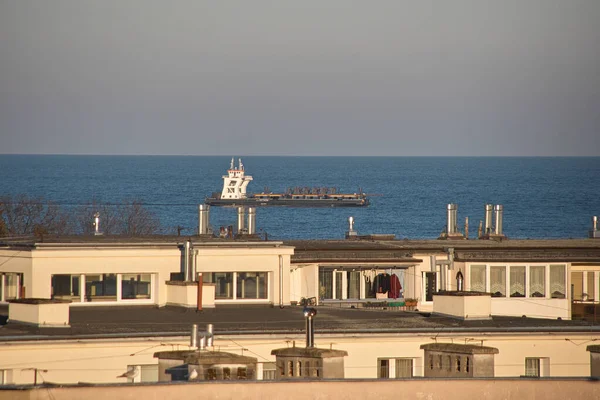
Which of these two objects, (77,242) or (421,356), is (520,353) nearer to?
(421,356)

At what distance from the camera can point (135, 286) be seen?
32.3 metres

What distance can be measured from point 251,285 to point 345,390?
44.5 feet

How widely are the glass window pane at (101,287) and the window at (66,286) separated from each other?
0.82 feet

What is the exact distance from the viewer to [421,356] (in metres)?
26.0

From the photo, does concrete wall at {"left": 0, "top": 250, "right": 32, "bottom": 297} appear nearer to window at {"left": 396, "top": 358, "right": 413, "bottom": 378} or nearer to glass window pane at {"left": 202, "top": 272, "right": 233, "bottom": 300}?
glass window pane at {"left": 202, "top": 272, "right": 233, "bottom": 300}

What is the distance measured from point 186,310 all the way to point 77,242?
4307mm

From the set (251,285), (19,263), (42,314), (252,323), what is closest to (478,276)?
(251,285)

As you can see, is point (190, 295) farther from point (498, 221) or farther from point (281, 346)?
point (498, 221)

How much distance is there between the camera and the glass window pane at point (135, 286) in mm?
32219

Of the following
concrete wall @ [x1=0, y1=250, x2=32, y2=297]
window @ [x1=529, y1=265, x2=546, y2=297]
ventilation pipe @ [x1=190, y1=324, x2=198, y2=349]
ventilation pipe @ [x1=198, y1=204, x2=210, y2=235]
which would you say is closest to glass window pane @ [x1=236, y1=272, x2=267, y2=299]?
Answer: concrete wall @ [x1=0, y1=250, x2=32, y2=297]

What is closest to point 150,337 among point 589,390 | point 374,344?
point 374,344

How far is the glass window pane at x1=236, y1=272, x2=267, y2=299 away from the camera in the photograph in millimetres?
33188

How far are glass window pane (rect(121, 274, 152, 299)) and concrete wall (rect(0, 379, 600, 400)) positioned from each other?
12.9m

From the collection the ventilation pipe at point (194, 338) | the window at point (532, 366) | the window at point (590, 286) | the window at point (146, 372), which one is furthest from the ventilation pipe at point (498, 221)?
the ventilation pipe at point (194, 338)
